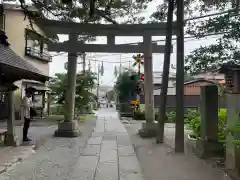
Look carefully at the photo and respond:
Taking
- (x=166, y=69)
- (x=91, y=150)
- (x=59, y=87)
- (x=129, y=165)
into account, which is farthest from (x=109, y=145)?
(x=59, y=87)

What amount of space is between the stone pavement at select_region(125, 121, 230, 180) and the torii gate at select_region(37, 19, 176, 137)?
2778 mm

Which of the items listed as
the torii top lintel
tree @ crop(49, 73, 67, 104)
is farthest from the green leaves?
the torii top lintel

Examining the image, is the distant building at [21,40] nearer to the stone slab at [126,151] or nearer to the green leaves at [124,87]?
the green leaves at [124,87]

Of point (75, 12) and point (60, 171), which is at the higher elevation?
point (75, 12)

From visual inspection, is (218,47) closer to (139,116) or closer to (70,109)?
(70,109)

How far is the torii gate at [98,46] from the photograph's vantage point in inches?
427

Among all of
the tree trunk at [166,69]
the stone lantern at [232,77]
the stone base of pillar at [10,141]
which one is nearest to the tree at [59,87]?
the stone base of pillar at [10,141]

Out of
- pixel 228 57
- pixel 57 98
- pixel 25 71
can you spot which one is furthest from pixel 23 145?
pixel 57 98

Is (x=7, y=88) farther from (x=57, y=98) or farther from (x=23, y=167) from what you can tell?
(x=57, y=98)

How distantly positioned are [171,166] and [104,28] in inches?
248

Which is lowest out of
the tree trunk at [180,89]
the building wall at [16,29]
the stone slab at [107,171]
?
the stone slab at [107,171]

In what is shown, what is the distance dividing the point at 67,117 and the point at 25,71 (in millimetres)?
3874

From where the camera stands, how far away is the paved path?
225 inches

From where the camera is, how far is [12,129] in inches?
340
